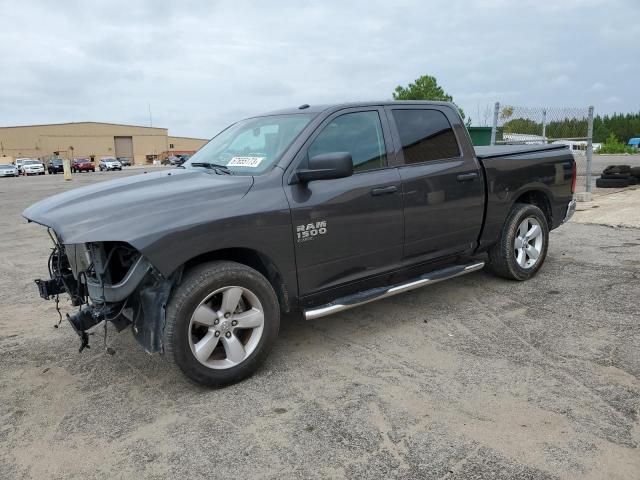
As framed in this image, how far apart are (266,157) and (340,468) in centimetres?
226

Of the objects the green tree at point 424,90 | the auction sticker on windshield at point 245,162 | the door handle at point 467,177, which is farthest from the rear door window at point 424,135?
the green tree at point 424,90

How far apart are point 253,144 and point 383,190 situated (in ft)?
3.68

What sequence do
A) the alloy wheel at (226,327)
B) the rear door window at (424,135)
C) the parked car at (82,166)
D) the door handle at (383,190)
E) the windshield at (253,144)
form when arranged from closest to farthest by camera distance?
1. the alloy wheel at (226,327)
2. the windshield at (253,144)
3. the door handle at (383,190)
4. the rear door window at (424,135)
5. the parked car at (82,166)

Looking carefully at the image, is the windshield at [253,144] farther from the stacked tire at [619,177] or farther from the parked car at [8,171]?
the parked car at [8,171]

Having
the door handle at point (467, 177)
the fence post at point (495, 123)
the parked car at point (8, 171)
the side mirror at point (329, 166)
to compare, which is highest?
the parked car at point (8, 171)

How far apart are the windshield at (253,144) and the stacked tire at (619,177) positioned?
12527 millimetres

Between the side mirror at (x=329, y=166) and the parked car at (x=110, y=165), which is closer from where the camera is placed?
the side mirror at (x=329, y=166)

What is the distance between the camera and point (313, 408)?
3178 mm

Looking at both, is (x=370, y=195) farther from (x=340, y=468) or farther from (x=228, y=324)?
(x=340, y=468)

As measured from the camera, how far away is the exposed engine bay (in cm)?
321

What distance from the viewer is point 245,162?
4008mm

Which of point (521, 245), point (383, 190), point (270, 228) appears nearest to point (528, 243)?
point (521, 245)

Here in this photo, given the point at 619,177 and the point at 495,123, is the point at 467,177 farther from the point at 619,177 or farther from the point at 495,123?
the point at 619,177

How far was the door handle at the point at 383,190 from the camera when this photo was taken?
4.06 m
